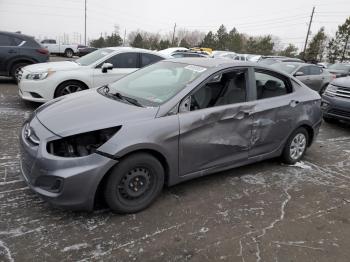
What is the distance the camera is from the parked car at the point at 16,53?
32.7ft

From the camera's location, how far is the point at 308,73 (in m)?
11.6

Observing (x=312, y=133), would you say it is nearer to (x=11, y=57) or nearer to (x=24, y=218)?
(x=24, y=218)

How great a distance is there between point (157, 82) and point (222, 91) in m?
0.83

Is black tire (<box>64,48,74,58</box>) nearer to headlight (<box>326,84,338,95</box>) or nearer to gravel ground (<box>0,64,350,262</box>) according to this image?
headlight (<box>326,84,338,95</box>)

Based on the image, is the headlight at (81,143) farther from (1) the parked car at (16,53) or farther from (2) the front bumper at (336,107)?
(1) the parked car at (16,53)

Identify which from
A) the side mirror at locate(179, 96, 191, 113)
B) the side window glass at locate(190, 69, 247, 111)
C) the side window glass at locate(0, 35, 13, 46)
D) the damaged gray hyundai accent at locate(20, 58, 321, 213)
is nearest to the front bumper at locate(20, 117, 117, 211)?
the damaged gray hyundai accent at locate(20, 58, 321, 213)

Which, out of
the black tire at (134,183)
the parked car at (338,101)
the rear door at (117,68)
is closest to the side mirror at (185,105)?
the black tire at (134,183)

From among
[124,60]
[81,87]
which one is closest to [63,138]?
[81,87]

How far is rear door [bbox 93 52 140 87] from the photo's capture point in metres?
7.51

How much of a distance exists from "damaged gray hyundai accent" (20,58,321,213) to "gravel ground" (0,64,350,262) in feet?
0.87

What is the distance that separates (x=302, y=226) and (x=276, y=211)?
332mm

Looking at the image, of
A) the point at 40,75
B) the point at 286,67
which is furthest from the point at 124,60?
the point at 286,67

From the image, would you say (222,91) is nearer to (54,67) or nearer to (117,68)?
(117,68)

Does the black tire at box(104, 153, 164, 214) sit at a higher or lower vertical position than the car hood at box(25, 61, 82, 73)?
lower
